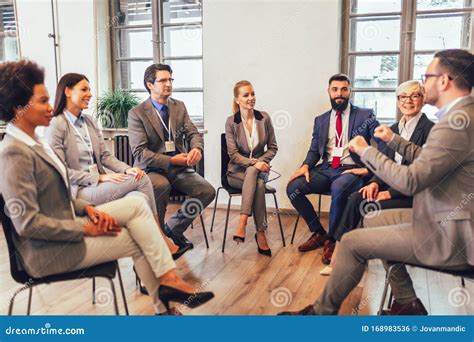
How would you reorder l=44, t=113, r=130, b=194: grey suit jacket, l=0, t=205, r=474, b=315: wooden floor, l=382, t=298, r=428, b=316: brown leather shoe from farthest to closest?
l=44, t=113, r=130, b=194: grey suit jacket
l=0, t=205, r=474, b=315: wooden floor
l=382, t=298, r=428, b=316: brown leather shoe

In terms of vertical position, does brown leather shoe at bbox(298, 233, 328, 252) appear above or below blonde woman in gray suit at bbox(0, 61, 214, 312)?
below

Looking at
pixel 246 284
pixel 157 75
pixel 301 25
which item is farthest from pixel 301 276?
pixel 301 25

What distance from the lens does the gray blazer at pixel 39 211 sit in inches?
64.4

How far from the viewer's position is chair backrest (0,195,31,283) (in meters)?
1.69

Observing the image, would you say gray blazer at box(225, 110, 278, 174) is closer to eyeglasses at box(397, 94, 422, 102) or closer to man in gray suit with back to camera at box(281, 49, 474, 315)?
eyeglasses at box(397, 94, 422, 102)

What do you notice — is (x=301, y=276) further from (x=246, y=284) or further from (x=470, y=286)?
(x=470, y=286)

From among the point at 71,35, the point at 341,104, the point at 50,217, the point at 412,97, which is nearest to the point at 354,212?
the point at 412,97

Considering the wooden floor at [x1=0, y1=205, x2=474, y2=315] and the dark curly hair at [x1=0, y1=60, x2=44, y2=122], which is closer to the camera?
the dark curly hair at [x1=0, y1=60, x2=44, y2=122]

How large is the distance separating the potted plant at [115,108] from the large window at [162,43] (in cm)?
33

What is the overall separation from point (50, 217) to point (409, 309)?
1759mm

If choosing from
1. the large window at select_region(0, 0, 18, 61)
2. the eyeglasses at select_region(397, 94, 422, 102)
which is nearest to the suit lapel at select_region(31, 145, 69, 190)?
the eyeglasses at select_region(397, 94, 422, 102)

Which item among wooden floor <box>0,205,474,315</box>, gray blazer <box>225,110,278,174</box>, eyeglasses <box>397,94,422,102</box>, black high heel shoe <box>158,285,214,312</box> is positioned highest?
eyeglasses <box>397,94,422,102</box>

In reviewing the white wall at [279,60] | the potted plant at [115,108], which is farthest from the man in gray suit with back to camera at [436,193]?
the potted plant at [115,108]
